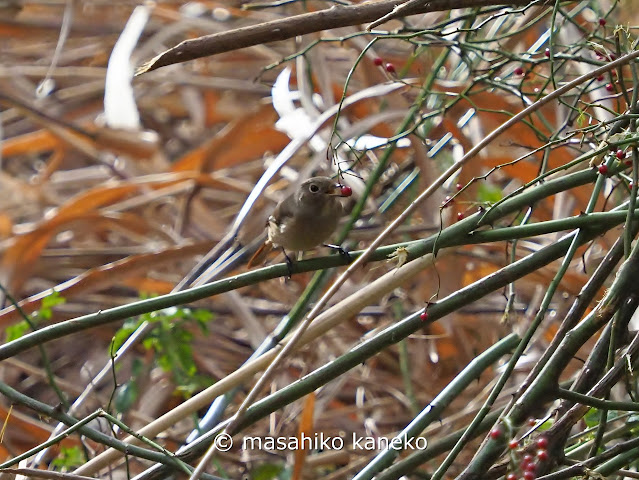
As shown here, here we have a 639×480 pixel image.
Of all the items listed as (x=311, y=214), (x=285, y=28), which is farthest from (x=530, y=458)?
(x=311, y=214)

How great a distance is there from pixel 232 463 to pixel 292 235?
29.6 inches

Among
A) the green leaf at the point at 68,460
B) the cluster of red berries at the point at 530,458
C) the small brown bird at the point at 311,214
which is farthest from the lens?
the small brown bird at the point at 311,214

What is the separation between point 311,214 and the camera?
251 cm

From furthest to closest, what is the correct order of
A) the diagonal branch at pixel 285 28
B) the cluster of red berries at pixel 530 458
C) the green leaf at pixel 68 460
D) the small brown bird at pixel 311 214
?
the small brown bird at pixel 311 214 → the green leaf at pixel 68 460 → the diagonal branch at pixel 285 28 → the cluster of red berries at pixel 530 458

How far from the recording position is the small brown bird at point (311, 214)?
2512mm

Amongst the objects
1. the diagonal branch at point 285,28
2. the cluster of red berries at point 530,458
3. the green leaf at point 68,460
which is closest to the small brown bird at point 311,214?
the green leaf at point 68,460

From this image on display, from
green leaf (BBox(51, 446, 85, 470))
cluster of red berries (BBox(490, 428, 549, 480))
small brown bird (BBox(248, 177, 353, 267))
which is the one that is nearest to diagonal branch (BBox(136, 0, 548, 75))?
cluster of red berries (BBox(490, 428, 549, 480))

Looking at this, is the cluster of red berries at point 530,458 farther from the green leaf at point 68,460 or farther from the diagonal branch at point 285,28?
the green leaf at point 68,460

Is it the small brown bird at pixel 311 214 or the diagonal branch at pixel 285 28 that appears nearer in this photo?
the diagonal branch at pixel 285 28

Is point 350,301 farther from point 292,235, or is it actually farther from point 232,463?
Result: point 232,463

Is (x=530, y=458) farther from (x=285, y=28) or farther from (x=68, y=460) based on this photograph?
(x=68, y=460)

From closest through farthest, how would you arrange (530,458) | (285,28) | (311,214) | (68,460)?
(530,458) < (285,28) < (68,460) < (311,214)

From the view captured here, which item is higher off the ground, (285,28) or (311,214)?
(311,214)

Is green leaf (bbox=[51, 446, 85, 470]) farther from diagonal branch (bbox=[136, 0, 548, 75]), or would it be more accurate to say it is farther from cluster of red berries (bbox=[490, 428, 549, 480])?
cluster of red berries (bbox=[490, 428, 549, 480])
